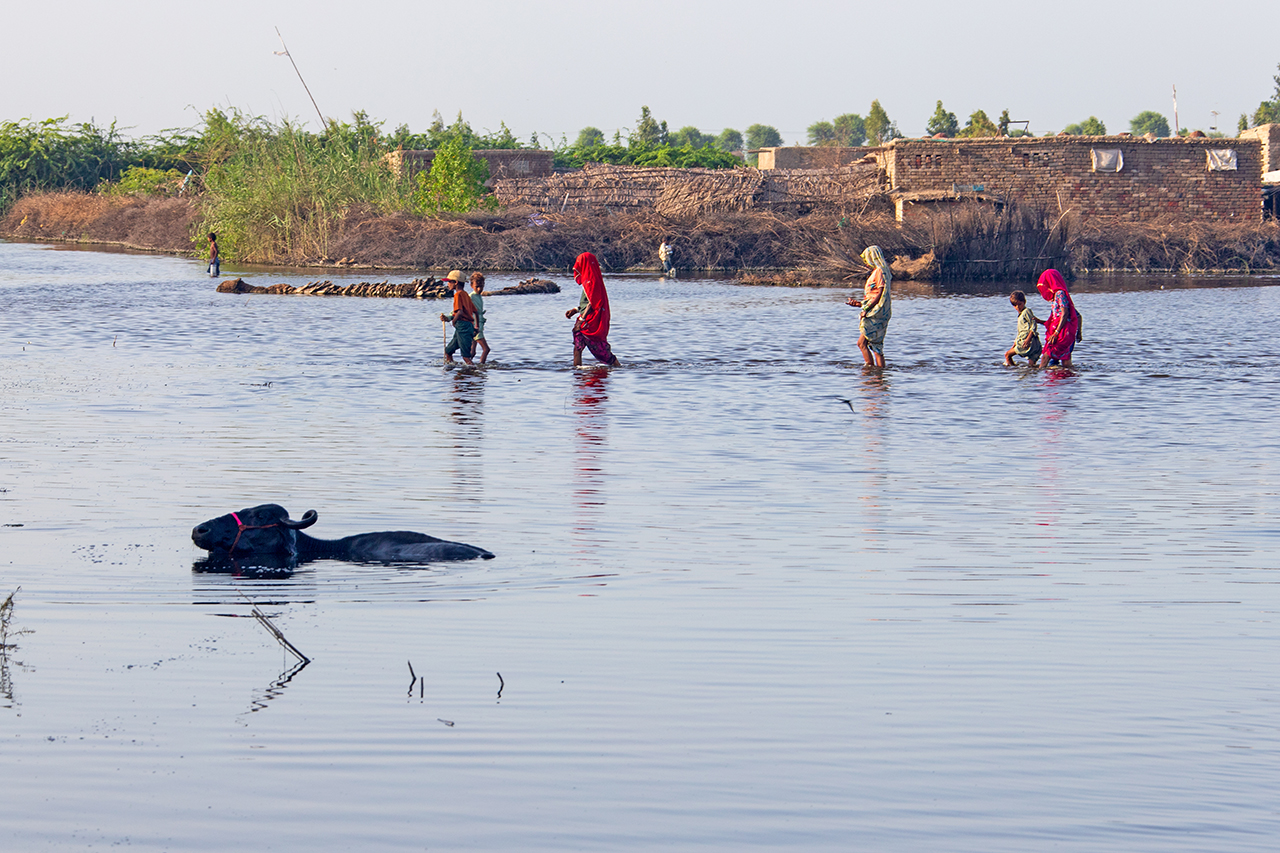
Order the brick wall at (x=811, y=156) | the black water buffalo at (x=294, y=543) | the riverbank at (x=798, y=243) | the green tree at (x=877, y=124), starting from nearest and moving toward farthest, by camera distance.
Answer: the black water buffalo at (x=294, y=543) → the riverbank at (x=798, y=243) → the brick wall at (x=811, y=156) → the green tree at (x=877, y=124)

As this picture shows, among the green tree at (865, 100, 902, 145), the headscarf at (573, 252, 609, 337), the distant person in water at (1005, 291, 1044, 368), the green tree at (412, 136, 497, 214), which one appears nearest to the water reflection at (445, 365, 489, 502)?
the headscarf at (573, 252, 609, 337)

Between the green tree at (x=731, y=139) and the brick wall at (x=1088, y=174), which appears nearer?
the brick wall at (x=1088, y=174)

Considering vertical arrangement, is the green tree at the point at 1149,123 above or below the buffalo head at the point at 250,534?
above

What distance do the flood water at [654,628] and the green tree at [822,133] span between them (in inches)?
4896

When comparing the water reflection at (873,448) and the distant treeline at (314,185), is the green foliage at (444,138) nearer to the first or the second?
the distant treeline at (314,185)

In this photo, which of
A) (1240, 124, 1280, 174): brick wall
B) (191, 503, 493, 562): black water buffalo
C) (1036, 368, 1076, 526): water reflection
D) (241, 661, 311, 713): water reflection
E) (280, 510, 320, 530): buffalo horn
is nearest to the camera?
(241, 661, 311, 713): water reflection

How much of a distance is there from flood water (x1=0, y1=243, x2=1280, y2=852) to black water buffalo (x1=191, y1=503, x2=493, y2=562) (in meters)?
0.15

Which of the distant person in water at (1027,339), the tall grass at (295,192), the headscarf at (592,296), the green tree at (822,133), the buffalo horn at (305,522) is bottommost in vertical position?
the buffalo horn at (305,522)

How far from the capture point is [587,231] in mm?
43188

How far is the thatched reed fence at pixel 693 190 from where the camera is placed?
4362 cm

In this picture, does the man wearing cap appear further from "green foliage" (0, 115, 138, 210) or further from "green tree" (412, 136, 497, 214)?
"green foliage" (0, 115, 138, 210)

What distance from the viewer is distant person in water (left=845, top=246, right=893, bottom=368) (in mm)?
15961

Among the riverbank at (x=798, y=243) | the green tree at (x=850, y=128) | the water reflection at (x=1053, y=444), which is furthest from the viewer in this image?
the green tree at (x=850, y=128)

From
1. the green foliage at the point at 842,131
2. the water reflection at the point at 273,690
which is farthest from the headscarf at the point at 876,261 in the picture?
the green foliage at the point at 842,131
